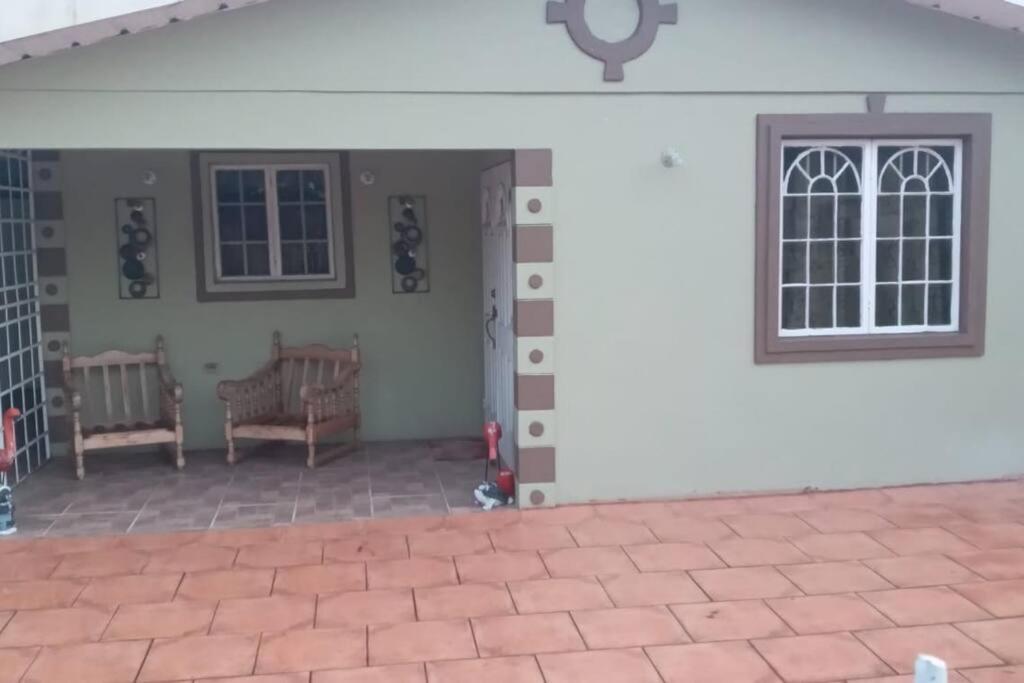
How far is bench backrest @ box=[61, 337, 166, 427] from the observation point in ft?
25.5

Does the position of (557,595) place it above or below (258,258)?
below

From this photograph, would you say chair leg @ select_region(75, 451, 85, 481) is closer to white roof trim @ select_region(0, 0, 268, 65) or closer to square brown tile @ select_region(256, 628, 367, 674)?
white roof trim @ select_region(0, 0, 268, 65)

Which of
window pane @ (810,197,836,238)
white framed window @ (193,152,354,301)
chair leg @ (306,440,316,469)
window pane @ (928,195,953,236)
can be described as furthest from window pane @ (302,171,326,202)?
window pane @ (928,195,953,236)

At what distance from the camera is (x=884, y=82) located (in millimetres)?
6609

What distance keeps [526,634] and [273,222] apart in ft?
15.0

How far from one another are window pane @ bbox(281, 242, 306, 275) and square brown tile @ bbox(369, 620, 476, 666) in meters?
4.10

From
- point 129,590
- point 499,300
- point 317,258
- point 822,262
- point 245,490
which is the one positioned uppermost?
point 317,258

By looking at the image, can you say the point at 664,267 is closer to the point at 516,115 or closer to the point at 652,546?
the point at 516,115

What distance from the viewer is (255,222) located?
812 centimetres

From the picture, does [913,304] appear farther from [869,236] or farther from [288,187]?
[288,187]

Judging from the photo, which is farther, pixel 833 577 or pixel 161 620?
pixel 833 577

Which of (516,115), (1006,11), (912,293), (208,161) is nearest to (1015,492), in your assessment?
(912,293)

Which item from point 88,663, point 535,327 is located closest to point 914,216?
point 535,327

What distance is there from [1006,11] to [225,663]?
576 centimetres
